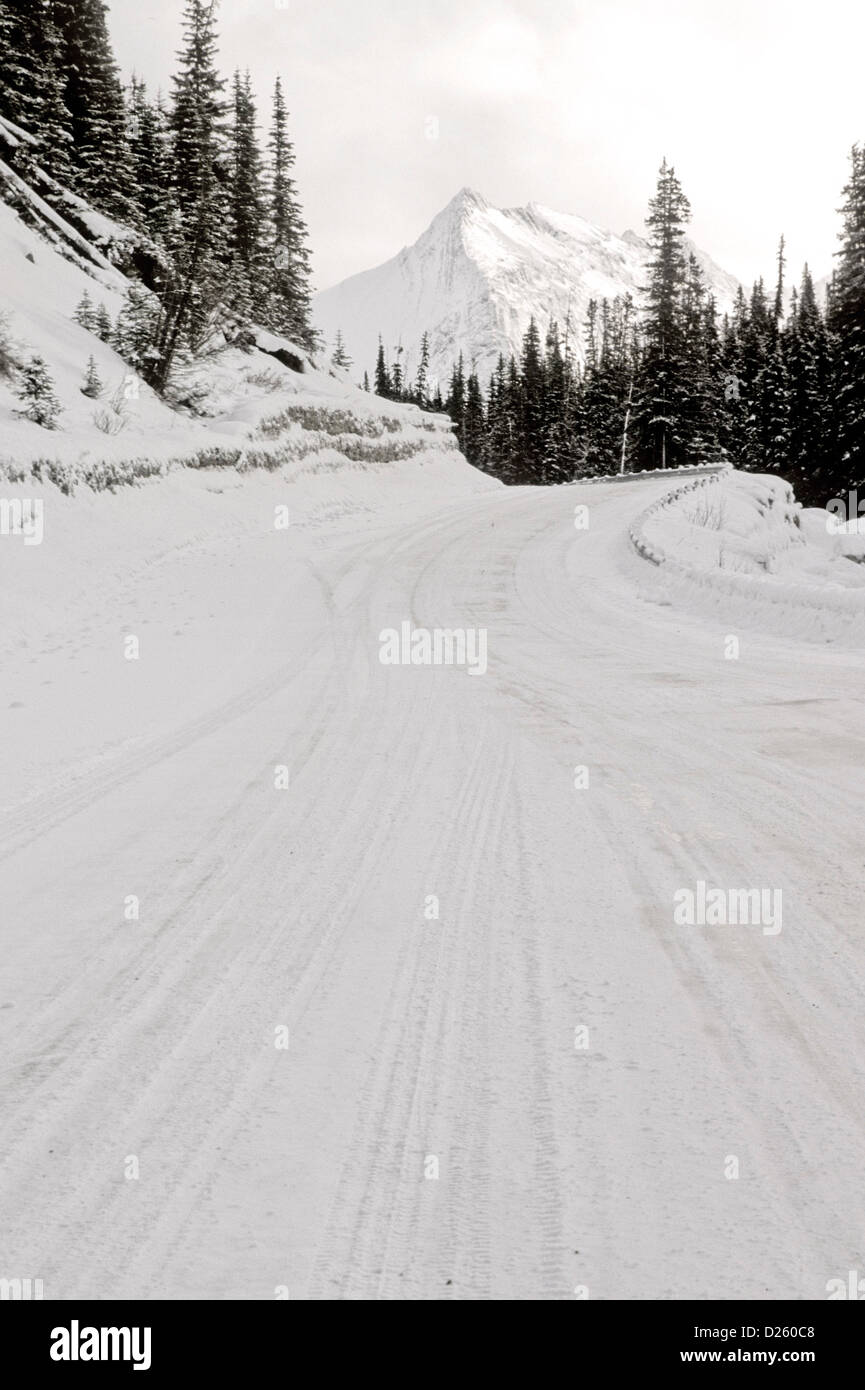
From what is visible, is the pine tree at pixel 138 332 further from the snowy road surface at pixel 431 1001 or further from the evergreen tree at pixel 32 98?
the snowy road surface at pixel 431 1001

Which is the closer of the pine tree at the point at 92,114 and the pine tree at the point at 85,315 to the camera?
the pine tree at the point at 85,315

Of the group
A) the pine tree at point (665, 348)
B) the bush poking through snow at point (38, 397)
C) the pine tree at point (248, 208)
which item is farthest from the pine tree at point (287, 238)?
the bush poking through snow at point (38, 397)

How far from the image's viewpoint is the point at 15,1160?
2391 mm

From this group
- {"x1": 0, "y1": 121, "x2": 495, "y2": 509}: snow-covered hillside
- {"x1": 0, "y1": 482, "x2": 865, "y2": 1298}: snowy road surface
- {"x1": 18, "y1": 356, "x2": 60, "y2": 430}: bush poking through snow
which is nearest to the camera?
{"x1": 0, "y1": 482, "x2": 865, "y2": 1298}: snowy road surface

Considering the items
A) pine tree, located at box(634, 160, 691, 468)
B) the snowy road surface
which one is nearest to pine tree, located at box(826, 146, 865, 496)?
pine tree, located at box(634, 160, 691, 468)

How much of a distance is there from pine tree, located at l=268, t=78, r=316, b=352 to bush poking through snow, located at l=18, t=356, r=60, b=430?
34.2m

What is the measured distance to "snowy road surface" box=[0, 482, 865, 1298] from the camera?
6.93 feet

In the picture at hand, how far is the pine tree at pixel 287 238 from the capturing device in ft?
161

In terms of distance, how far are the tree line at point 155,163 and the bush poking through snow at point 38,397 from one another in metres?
8.05

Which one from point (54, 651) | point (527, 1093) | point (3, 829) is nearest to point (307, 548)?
point (54, 651)

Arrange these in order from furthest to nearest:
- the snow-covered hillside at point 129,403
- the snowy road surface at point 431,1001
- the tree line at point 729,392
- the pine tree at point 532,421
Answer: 1. the pine tree at point 532,421
2. the tree line at point 729,392
3. the snow-covered hillside at point 129,403
4. the snowy road surface at point 431,1001

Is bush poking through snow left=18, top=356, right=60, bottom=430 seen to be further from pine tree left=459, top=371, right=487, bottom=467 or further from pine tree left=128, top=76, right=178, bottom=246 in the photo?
pine tree left=459, top=371, right=487, bottom=467

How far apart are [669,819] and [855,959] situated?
1495 millimetres
